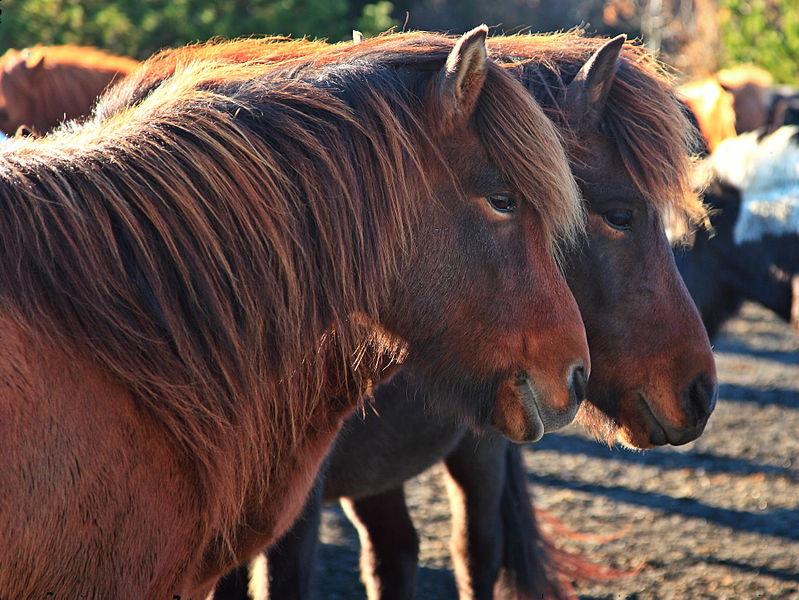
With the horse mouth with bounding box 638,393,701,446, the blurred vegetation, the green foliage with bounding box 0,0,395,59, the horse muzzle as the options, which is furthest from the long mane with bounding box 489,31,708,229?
the green foliage with bounding box 0,0,395,59

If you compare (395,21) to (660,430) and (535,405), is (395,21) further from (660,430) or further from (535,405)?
(535,405)

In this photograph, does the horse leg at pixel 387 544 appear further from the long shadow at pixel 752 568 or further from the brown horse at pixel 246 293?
the long shadow at pixel 752 568

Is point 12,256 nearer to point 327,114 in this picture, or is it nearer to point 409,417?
point 327,114

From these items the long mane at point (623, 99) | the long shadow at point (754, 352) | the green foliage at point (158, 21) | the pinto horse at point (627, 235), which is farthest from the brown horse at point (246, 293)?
the long shadow at point (754, 352)

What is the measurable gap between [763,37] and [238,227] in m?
12.7

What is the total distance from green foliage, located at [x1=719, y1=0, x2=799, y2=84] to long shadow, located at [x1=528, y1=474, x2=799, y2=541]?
29.2 ft

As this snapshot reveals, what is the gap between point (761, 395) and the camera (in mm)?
7086

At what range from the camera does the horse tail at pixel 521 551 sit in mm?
3445

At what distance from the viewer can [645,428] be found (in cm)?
223

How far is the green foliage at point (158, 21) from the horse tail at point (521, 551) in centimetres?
551

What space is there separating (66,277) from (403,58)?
926 mm

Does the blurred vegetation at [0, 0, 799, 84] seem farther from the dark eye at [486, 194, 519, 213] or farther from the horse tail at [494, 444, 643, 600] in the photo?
the horse tail at [494, 444, 643, 600]

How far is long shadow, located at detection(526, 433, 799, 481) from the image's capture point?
5.44 metres

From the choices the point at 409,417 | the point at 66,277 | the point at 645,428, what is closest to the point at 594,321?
the point at 645,428
